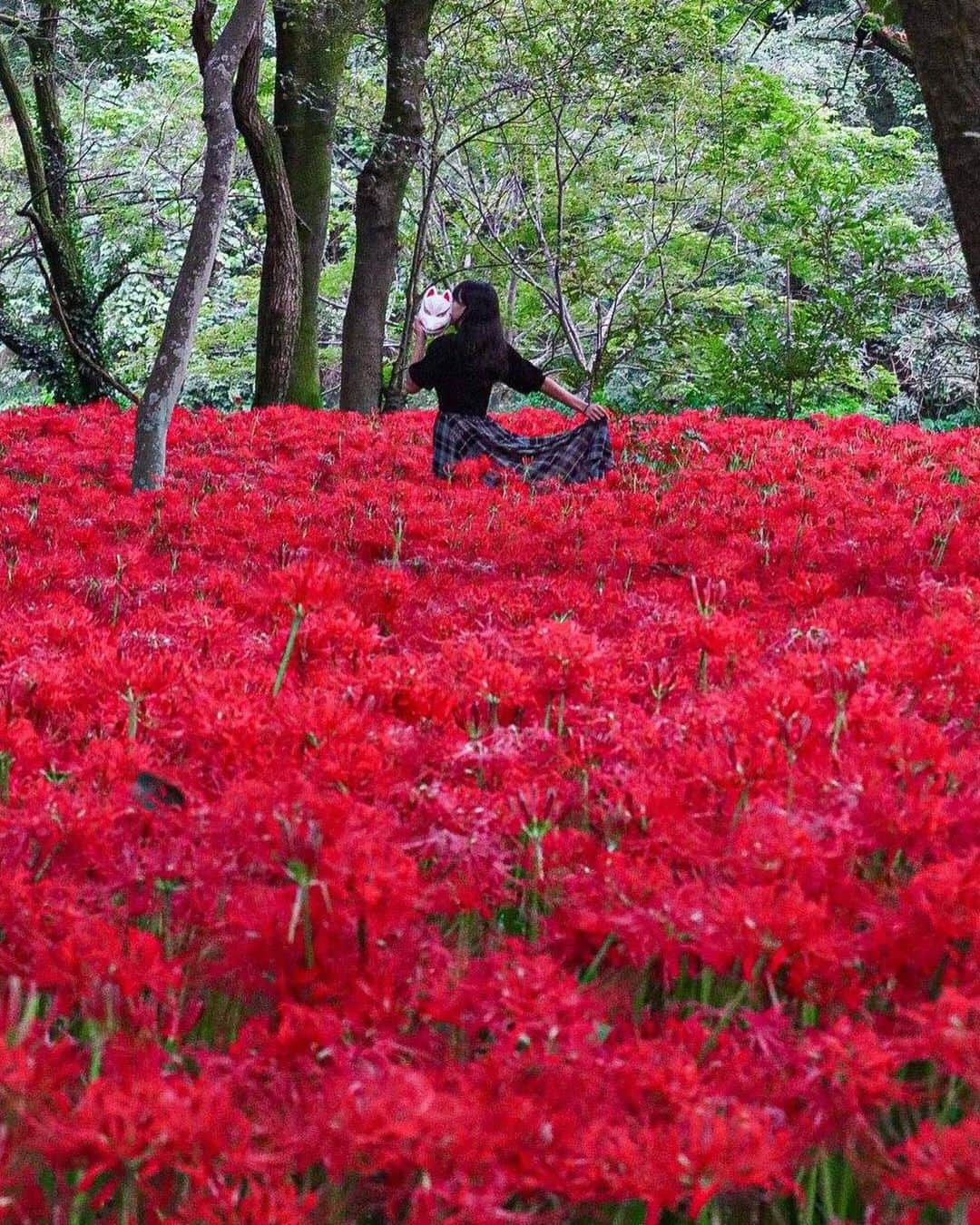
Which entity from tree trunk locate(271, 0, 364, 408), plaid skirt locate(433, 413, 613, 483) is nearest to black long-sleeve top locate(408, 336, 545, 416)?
plaid skirt locate(433, 413, 613, 483)

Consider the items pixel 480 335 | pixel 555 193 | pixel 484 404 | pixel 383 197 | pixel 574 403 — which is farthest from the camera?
pixel 555 193

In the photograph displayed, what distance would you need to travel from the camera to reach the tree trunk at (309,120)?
10750 mm

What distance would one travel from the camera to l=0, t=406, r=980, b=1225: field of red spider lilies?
114 cm

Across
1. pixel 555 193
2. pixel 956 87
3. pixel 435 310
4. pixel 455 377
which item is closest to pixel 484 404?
pixel 455 377

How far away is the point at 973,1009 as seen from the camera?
4.32 feet

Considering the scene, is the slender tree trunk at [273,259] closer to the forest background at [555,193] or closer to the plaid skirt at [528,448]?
the forest background at [555,193]

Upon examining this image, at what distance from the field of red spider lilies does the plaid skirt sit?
3.38 m

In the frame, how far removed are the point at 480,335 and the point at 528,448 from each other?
66cm

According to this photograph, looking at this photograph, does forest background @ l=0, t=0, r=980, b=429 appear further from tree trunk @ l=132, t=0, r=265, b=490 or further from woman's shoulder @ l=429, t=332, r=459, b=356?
woman's shoulder @ l=429, t=332, r=459, b=356

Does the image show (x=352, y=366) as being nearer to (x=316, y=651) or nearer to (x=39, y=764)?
(x=316, y=651)

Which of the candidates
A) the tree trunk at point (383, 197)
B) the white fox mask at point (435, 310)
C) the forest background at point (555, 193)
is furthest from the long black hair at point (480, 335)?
Answer: the tree trunk at point (383, 197)

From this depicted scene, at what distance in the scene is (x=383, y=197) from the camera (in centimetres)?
1138

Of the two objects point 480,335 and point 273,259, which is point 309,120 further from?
point 480,335

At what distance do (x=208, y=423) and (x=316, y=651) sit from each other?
6.10 meters
